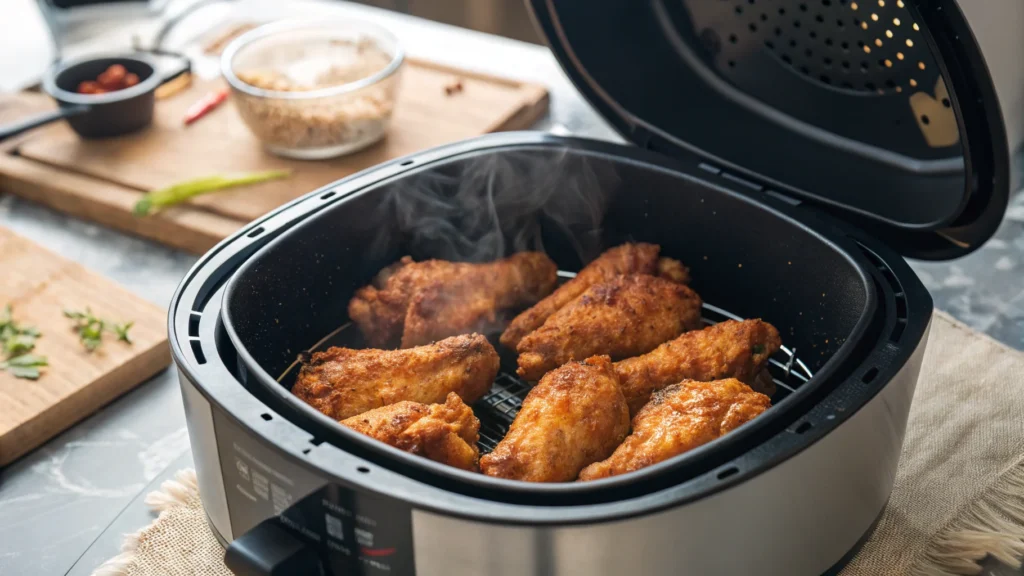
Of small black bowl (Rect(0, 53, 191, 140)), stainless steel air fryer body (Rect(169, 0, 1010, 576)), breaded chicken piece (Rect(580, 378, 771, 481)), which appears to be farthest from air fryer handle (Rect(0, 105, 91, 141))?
breaded chicken piece (Rect(580, 378, 771, 481))

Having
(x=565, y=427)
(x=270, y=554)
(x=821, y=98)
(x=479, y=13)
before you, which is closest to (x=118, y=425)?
(x=270, y=554)

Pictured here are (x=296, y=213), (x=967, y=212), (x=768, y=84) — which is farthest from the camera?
(x=768, y=84)

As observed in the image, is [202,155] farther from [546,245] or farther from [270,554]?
[270,554]

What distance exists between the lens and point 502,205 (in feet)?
4.89

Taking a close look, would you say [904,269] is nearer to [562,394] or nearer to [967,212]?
[967,212]

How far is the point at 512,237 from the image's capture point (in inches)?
59.9

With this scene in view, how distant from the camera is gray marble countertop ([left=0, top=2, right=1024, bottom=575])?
1271 mm

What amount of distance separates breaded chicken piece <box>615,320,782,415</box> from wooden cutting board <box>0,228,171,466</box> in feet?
2.57

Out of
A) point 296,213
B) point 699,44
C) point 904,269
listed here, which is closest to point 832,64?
point 699,44

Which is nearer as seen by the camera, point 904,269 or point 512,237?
point 904,269

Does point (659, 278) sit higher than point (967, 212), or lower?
lower

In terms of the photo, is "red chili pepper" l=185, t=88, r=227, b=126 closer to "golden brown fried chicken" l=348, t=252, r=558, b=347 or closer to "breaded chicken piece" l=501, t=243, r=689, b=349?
"golden brown fried chicken" l=348, t=252, r=558, b=347

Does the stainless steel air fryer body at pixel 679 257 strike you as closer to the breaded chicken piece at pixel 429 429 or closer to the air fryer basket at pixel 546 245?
the air fryer basket at pixel 546 245

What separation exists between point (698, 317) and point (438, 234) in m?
0.42
